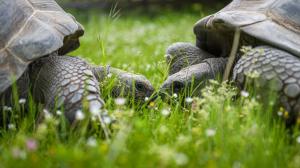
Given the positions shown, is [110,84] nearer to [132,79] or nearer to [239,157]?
[132,79]

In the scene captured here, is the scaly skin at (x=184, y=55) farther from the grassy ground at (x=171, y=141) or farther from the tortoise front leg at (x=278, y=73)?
the tortoise front leg at (x=278, y=73)

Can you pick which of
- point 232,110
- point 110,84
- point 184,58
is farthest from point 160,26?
point 232,110

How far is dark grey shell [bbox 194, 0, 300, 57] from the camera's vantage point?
9.75 ft

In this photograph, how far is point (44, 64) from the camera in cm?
317

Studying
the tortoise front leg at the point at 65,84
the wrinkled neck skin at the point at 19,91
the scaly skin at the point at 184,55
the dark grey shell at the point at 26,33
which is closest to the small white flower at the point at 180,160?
the tortoise front leg at the point at 65,84

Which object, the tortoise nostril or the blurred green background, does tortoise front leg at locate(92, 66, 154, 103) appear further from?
the blurred green background

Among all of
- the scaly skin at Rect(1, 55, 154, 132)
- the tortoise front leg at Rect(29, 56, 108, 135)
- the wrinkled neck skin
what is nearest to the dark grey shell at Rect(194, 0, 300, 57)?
the scaly skin at Rect(1, 55, 154, 132)

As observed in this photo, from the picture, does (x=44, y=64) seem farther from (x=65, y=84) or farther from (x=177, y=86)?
(x=177, y=86)

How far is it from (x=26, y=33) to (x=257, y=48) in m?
1.39

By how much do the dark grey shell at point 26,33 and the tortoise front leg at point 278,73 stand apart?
1.13 m

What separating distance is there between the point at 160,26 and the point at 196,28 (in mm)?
7790

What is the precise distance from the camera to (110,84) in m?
3.25

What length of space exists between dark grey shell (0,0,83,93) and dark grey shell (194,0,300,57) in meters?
Result: 1.02

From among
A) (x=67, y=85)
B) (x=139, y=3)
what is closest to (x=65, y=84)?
(x=67, y=85)
